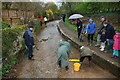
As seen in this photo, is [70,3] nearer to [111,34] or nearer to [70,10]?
[70,10]

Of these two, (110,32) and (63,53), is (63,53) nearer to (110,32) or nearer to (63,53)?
(63,53)

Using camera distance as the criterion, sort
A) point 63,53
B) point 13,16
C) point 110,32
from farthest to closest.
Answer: point 13,16 < point 110,32 < point 63,53

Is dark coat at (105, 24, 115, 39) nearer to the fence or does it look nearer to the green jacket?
the green jacket

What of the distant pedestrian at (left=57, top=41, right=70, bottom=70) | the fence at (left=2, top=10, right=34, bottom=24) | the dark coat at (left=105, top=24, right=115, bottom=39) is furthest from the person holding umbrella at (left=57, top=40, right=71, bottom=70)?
the fence at (left=2, top=10, right=34, bottom=24)

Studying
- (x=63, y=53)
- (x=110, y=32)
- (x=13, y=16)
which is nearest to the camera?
(x=63, y=53)

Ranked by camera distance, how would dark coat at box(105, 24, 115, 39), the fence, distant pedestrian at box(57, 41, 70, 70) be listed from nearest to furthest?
distant pedestrian at box(57, 41, 70, 70) → dark coat at box(105, 24, 115, 39) → the fence

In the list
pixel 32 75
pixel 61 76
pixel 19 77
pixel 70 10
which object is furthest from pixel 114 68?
pixel 70 10

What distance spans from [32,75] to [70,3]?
23.4m

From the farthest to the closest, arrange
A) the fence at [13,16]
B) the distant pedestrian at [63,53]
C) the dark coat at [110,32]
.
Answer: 1. the fence at [13,16]
2. the dark coat at [110,32]
3. the distant pedestrian at [63,53]

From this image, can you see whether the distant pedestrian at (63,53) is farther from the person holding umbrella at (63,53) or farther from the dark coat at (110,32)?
the dark coat at (110,32)

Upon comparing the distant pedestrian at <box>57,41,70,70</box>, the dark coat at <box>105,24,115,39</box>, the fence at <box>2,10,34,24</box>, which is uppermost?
the fence at <box>2,10,34,24</box>

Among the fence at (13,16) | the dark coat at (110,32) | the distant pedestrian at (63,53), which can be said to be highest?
the fence at (13,16)

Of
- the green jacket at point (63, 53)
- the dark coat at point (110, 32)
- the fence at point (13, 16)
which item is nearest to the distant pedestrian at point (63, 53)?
the green jacket at point (63, 53)

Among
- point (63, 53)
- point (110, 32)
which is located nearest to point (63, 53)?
point (63, 53)
